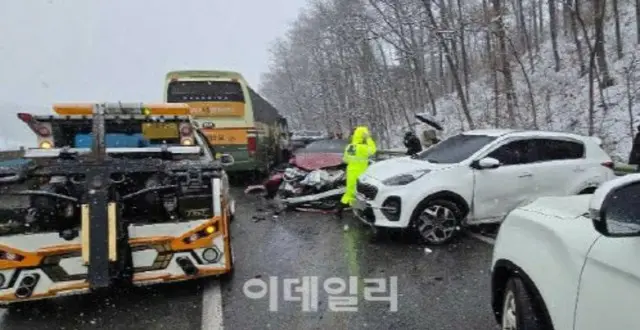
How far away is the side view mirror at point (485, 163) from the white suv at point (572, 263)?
373 centimetres

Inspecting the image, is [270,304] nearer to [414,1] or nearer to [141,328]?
[141,328]

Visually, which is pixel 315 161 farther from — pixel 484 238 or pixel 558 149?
pixel 558 149

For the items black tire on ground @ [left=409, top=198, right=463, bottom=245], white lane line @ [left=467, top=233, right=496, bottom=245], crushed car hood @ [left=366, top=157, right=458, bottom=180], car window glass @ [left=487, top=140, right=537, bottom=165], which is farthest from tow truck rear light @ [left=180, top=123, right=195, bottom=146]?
white lane line @ [left=467, top=233, right=496, bottom=245]

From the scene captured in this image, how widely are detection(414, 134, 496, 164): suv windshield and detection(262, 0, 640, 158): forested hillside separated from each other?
25.8 feet

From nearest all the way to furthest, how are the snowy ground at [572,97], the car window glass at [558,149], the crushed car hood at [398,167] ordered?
the crushed car hood at [398,167] → the car window glass at [558,149] → the snowy ground at [572,97]

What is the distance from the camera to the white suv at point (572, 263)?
195cm

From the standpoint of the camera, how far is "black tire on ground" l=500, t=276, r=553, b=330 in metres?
2.68

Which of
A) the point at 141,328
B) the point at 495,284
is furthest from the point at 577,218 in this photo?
the point at 141,328

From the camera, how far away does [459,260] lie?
622cm

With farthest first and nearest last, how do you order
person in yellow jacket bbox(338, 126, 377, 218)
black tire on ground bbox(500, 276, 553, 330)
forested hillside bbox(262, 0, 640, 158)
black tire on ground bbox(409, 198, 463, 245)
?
1. forested hillside bbox(262, 0, 640, 158)
2. person in yellow jacket bbox(338, 126, 377, 218)
3. black tire on ground bbox(409, 198, 463, 245)
4. black tire on ground bbox(500, 276, 553, 330)

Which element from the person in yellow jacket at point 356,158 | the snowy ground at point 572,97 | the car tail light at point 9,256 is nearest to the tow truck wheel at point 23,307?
the car tail light at point 9,256

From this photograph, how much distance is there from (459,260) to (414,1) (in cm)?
2644

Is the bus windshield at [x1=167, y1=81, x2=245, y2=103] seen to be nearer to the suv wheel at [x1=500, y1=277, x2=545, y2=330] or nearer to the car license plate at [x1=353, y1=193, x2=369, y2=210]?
the car license plate at [x1=353, y1=193, x2=369, y2=210]

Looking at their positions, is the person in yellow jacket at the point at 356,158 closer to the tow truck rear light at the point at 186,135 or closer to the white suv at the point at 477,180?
the white suv at the point at 477,180
